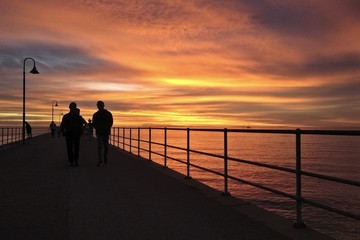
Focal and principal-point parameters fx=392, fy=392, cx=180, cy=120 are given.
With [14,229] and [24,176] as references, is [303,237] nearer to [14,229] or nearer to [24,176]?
[14,229]

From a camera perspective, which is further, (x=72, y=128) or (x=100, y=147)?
(x=100, y=147)

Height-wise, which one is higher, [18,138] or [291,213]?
[18,138]

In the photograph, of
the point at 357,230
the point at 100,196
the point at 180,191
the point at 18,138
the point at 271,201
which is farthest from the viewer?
the point at 18,138

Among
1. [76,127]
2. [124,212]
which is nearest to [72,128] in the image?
[76,127]

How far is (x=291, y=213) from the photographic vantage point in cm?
1345

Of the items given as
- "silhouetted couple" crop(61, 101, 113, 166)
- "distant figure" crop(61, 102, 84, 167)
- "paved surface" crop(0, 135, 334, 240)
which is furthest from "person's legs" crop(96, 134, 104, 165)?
"paved surface" crop(0, 135, 334, 240)

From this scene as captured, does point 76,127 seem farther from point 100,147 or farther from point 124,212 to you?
point 124,212

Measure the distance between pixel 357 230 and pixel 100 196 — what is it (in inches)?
382

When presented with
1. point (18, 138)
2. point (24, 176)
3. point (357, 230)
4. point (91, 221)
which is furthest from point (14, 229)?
point (18, 138)

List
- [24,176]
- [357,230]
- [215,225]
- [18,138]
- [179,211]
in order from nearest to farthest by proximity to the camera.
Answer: [215,225] < [179,211] < [24,176] < [357,230] < [18,138]

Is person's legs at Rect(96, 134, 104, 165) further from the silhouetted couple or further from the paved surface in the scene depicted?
the paved surface

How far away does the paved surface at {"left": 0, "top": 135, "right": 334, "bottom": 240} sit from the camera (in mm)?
4852

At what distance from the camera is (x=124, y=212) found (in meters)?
5.93

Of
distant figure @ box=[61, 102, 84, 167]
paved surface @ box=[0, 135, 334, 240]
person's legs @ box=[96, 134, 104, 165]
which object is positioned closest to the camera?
paved surface @ box=[0, 135, 334, 240]
